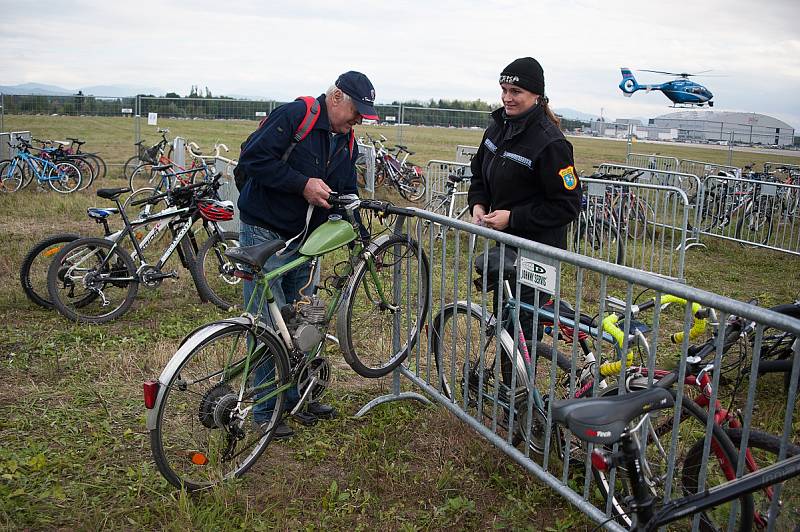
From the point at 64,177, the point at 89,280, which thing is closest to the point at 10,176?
the point at 64,177

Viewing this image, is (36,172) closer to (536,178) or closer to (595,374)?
(536,178)

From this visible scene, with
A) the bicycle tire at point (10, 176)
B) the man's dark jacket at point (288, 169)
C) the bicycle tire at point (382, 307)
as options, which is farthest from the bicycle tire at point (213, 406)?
the bicycle tire at point (10, 176)

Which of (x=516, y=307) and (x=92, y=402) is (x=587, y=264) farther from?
(x=92, y=402)

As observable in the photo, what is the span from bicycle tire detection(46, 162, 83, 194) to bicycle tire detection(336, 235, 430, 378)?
39.3ft

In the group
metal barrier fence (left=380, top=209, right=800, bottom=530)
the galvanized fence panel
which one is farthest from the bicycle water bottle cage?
the galvanized fence panel

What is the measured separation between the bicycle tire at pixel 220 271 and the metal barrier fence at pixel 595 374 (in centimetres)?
269

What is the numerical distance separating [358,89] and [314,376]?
1.59 m

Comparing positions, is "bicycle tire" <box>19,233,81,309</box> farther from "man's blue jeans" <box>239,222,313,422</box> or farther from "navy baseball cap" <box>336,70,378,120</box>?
"navy baseball cap" <box>336,70,378,120</box>

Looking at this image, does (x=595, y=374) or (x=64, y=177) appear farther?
(x=64, y=177)

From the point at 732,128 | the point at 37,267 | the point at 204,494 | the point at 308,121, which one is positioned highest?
the point at 732,128

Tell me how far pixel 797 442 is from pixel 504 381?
190 cm

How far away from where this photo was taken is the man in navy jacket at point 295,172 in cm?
362

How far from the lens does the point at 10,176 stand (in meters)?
13.7

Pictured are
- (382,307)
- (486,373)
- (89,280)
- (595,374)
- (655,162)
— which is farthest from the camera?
(655,162)
